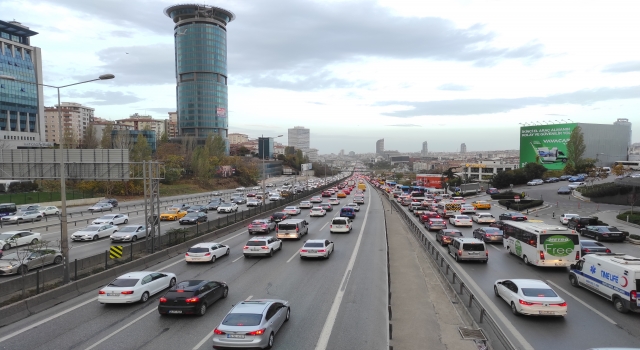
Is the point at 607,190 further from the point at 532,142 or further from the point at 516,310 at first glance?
the point at 532,142

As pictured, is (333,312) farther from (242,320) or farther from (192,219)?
(192,219)

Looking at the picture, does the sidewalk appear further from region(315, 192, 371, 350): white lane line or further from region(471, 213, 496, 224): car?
region(471, 213, 496, 224): car

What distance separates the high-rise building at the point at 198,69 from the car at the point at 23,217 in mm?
134043

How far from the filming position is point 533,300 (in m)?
13.6

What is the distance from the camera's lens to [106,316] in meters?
14.3

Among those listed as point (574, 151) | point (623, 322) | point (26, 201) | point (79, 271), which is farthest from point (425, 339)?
point (574, 151)

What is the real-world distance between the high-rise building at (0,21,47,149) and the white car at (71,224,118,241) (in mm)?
99163

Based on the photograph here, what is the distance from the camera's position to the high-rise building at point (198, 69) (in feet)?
584

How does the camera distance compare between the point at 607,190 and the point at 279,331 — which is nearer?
the point at 279,331

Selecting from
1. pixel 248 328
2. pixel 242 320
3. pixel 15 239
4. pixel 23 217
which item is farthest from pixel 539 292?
pixel 23 217

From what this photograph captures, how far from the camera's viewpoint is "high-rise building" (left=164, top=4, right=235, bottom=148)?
178 m

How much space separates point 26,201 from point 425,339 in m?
63.6

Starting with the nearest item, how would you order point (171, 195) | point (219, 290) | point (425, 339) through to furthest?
point (425, 339) < point (219, 290) < point (171, 195)

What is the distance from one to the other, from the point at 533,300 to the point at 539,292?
1.64ft
